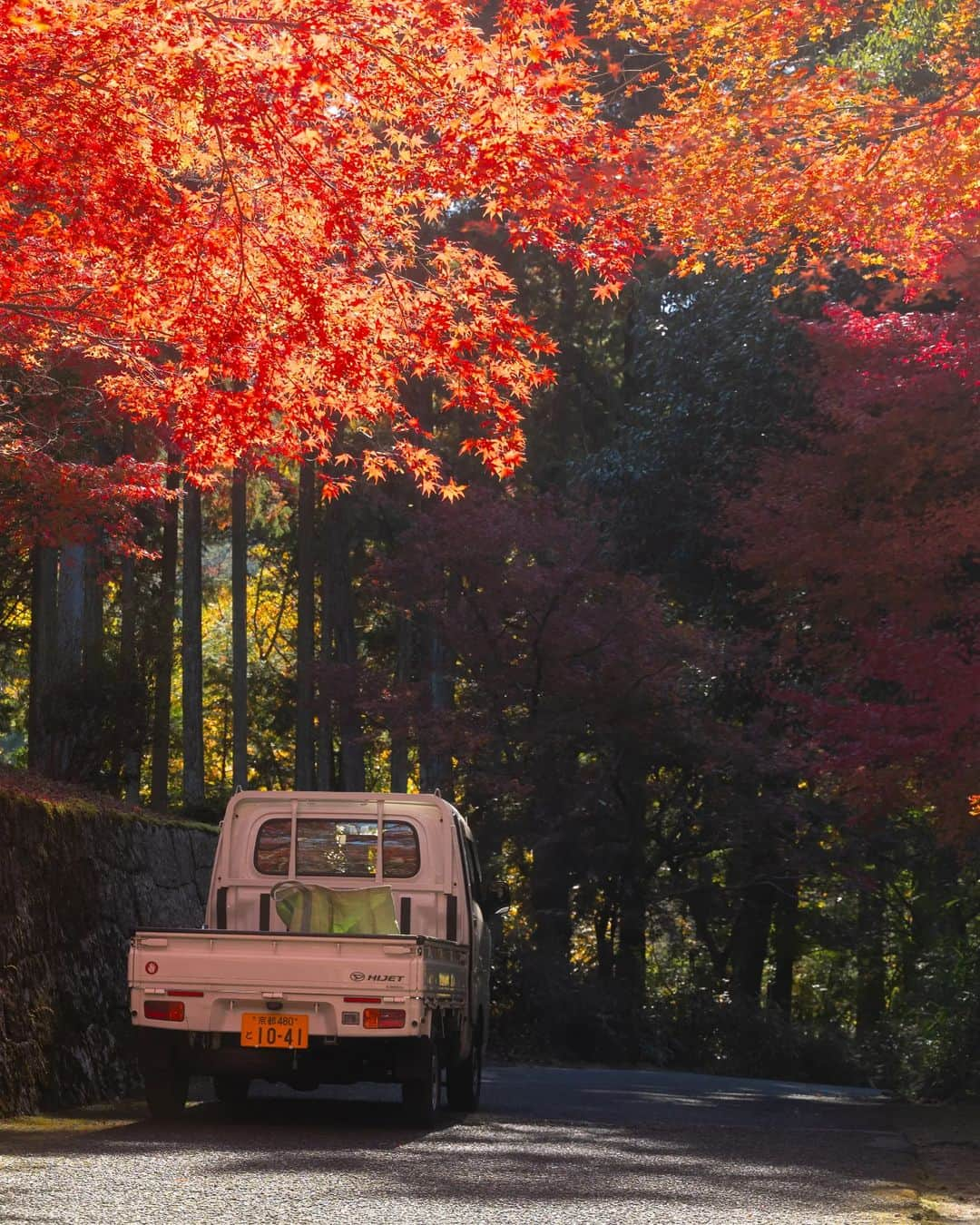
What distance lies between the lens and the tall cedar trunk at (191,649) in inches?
1145

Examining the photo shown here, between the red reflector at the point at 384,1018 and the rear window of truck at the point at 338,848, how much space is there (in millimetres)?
2383

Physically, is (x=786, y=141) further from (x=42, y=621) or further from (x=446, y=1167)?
(x=42, y=621)

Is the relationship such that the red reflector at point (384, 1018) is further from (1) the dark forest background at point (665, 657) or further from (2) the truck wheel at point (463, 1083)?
(1) the dark forest background at point (665, 657)

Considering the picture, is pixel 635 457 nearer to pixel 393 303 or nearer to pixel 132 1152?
pixel 393 303

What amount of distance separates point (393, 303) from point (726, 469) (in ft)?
44.8

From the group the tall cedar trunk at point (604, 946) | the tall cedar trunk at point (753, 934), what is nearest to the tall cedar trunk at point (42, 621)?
the tall cedar trunk at point (604, 946)

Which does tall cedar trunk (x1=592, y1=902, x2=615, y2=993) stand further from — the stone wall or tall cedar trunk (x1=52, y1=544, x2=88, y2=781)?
the stone wall

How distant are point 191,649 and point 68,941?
1710cm

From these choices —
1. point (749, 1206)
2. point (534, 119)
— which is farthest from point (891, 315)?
point (749, 1206)

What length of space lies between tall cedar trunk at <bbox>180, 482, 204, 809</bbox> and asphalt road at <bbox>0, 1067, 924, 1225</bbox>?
52.4ft

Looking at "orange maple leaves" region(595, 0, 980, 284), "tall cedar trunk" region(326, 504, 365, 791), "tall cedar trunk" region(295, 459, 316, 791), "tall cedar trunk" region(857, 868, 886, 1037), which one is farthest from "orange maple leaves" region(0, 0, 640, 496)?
"tall cedar trunk" region(326, 504, 365, 791)

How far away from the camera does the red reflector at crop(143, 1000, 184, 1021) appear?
413 inches

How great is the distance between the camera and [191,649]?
2953cm

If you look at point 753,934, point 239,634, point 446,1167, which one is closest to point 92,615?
point 239,634
